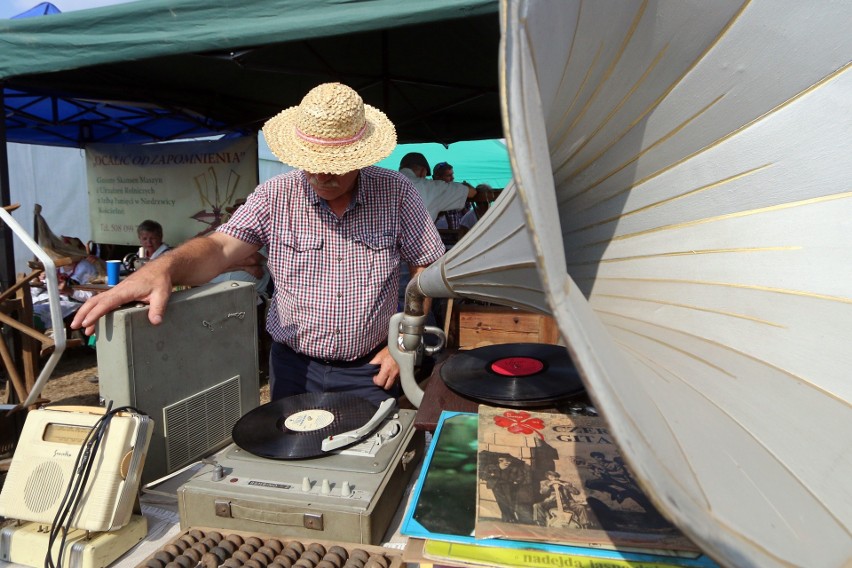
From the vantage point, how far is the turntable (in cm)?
97

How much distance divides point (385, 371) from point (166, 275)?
860 mm

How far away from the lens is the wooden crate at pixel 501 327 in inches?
123

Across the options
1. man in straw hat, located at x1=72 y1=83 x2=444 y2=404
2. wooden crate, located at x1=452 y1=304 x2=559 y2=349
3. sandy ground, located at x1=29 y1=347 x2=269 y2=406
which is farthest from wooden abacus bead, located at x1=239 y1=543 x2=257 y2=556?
sandy ground, located at x1=29 y1=347 x2=269 y2=406

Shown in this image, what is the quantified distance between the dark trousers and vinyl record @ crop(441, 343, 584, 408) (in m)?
0.45

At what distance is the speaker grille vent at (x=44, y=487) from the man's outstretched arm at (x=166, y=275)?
29cm

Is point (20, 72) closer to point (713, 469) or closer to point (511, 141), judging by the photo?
point (511, 141)

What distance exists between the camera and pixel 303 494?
1000 millimetres

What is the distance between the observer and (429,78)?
183 inches

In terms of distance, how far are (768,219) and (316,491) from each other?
0.95 meters

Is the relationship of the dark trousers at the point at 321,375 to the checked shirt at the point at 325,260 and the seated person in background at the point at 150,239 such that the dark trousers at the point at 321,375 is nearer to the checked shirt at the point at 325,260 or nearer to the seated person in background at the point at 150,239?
the checked shirt at the point at 325,260

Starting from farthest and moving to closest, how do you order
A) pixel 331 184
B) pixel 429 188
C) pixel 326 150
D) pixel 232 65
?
pixel 429 188, pixel 232 65, pixel 331 184, pixel 326 150

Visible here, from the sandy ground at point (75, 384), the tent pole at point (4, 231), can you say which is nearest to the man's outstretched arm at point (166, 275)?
the tent pole at point (4, 231)

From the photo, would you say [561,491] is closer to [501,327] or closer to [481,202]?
[501,327]

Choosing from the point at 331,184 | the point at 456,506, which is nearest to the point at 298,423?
the point at 456,506
